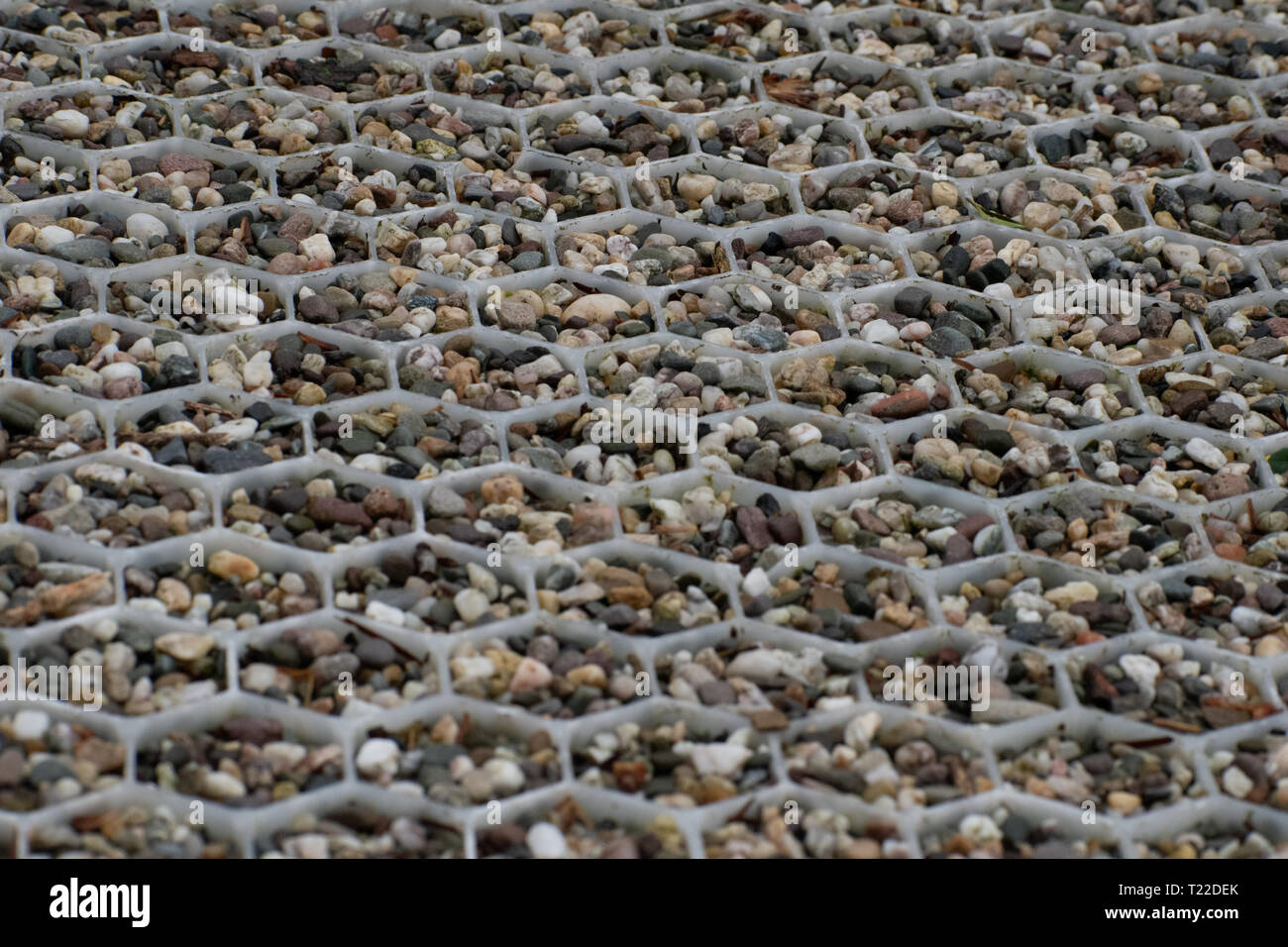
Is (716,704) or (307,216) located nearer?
(716,704)

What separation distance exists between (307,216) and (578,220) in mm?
606

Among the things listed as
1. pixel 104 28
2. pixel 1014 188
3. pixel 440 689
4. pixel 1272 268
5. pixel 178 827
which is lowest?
pixel 178 827

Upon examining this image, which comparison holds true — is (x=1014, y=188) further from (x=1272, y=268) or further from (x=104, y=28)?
(x=104, y=28)

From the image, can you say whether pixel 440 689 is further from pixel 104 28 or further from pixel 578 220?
pixel 104 28

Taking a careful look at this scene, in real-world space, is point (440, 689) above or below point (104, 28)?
below

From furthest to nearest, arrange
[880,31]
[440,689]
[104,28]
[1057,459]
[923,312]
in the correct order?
[880,31] < [104,28] < [923,312] < [1057,459] < [440,689]

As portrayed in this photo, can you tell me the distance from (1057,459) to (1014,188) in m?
0.97

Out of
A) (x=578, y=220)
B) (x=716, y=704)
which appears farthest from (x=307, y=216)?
(x=716, y=704)

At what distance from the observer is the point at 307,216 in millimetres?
3734
